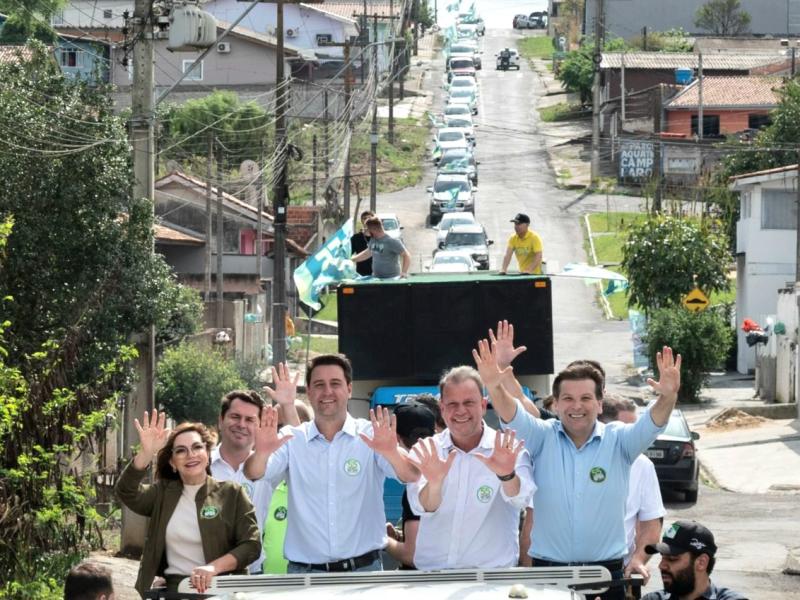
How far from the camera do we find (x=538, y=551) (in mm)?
7988

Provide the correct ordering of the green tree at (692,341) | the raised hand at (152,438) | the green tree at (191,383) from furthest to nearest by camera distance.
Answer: the green tree at (692,341) < the green tree at (191,383) < the raised hand at (152,438)

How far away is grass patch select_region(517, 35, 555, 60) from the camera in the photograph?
4604 inches

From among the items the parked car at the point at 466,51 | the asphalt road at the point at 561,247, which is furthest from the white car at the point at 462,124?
the parked car at the point at 466,51

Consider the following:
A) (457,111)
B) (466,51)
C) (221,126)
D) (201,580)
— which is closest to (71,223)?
(201,580)

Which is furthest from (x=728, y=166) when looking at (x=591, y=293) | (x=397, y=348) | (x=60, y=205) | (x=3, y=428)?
(x=3, y=428)

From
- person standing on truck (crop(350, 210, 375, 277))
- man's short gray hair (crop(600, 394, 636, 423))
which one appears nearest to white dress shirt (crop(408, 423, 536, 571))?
man's short gray hair (crop(600, 394, 636, 423))

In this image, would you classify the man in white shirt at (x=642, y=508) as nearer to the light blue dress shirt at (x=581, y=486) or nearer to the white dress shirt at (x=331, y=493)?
the light blue dress shirt at (x=581, y=486)

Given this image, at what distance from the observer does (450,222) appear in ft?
199

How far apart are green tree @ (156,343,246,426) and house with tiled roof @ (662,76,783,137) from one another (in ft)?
154

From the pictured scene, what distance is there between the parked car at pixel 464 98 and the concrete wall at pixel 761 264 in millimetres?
43219

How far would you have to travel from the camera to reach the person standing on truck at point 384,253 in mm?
18734

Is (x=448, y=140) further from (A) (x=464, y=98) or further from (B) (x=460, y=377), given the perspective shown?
(B) (x=460, y=377)

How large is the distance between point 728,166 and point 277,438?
55.3 m

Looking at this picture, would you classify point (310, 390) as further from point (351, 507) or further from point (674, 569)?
point (674, 569)
